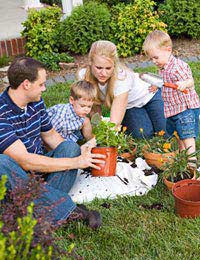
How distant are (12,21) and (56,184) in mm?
5227

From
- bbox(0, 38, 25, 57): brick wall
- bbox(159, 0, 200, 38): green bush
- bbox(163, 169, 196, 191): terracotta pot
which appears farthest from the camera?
bbox(159, 0, 200, 38): green bush

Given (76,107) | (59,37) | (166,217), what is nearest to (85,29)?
(59,37)

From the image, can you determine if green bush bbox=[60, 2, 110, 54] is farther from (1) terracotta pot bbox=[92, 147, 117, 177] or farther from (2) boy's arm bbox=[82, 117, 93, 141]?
(1) terracotta pot bbox=[92, 147, 117, 177]

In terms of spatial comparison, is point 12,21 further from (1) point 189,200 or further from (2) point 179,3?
(1) point 189,200

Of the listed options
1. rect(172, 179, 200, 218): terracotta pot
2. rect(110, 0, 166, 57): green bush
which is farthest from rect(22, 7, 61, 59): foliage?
rect(172, 179, 200, 218): terracotta pot

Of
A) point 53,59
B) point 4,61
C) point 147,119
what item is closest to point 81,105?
point 147,119

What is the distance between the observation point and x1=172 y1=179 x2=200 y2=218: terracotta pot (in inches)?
127

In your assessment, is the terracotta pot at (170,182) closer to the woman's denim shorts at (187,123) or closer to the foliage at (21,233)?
the woman's denim shorts at (187,123)

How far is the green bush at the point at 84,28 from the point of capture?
6.77 metres

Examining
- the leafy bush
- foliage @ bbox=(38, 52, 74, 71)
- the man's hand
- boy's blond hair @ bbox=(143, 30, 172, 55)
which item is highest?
boy's blond hair @ bbox=(143, 30, 172, 55)

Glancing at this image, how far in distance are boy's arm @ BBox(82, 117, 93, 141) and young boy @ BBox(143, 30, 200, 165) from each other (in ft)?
2.05

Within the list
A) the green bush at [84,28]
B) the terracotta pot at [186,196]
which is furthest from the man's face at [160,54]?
the green bush at [84,28]

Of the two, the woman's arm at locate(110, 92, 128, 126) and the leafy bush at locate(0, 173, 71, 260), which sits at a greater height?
the leafy bush at locate(0, 173, 71, 260)

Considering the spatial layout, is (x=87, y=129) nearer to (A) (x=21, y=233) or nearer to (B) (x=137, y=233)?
(B) (x=137, y=233)
